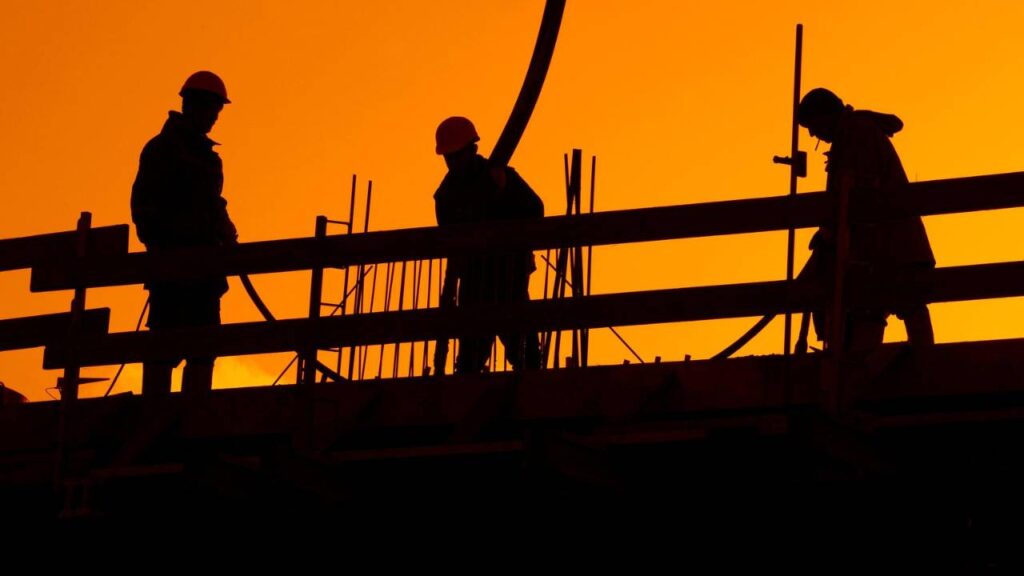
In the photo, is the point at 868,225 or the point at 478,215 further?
the point at 478,215

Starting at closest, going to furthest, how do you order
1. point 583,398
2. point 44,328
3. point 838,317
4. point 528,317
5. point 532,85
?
point 838,317 < point 528,317 < point 583,398 < point 44,328 < point 532,85

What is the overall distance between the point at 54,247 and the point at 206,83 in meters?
Answer: 1.74

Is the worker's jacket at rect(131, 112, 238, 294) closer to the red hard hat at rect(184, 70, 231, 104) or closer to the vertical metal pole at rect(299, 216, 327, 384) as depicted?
the red hard hat at rect(184, 70, 231, 104)

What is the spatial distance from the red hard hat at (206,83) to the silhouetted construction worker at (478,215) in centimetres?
137

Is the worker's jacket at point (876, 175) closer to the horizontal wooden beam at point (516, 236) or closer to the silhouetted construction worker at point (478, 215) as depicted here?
the horizontal wooden beam at point (516, 236)

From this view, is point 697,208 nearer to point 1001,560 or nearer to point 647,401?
point 647,401

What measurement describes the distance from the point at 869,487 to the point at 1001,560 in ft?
1.97

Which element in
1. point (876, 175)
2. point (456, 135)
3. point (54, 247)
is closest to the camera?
point (54, 247)

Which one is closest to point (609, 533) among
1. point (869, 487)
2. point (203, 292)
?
point (869, 487)

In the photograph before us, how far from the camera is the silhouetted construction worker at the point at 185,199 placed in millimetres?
11195

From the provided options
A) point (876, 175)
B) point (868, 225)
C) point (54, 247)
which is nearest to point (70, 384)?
point (54, 247)

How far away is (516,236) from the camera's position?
364 inches

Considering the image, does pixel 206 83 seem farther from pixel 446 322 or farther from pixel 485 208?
pixel 446 322

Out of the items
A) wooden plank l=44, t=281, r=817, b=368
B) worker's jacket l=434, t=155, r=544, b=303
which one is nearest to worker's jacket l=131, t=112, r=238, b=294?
worker's jacket l=434, t=155, r=544, b=303
